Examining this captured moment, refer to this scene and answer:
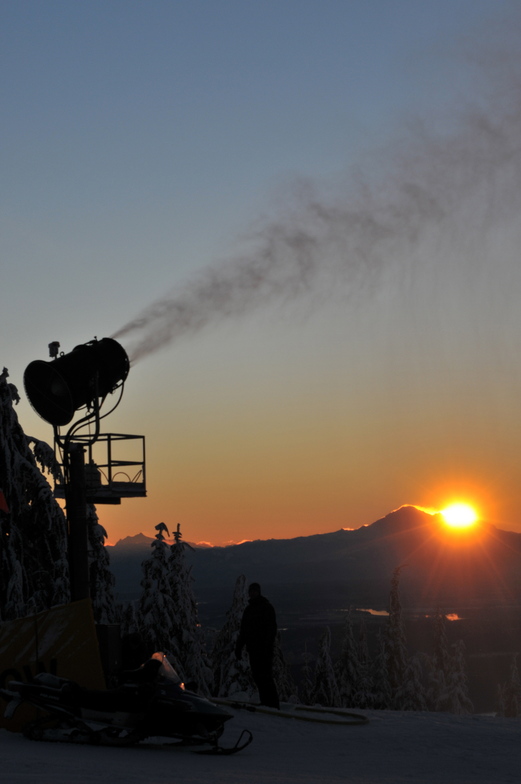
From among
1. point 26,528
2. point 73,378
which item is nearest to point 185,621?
point 26,528

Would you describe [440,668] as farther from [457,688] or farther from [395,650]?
[395,650]

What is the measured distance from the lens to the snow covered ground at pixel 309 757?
8.63 m

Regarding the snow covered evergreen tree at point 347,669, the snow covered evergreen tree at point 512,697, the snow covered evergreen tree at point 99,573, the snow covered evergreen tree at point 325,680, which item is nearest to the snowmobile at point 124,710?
the snow covered evergreen tree at point 99,573

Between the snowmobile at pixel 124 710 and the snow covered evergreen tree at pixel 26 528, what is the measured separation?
18129 millimetres

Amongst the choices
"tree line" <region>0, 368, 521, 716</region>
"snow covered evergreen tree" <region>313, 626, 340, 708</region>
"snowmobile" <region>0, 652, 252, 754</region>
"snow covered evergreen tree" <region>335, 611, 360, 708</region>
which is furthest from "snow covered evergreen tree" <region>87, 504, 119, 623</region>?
"snow covered evergreen tree" <region>335, 611, 360, 708</region>

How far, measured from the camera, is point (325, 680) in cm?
5869

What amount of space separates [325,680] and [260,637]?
46926mm

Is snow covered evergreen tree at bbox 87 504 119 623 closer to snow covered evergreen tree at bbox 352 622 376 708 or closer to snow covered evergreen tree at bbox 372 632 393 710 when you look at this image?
snow covered evergreen tree at bbox 352 622 376 708

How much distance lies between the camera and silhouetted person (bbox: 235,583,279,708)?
47.5ft

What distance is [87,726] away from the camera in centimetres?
1074

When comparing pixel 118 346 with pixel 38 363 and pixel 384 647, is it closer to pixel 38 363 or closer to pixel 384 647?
pixel 38 363

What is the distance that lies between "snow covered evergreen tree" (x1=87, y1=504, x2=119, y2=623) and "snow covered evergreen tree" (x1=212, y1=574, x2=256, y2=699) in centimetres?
809

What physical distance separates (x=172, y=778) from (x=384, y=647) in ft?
182

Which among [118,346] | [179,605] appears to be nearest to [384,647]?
[179,605]
